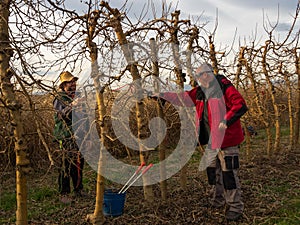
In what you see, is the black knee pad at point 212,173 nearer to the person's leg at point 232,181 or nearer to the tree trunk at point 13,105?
the person's leg at point 232,181

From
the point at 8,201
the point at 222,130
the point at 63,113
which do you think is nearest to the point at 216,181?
the point at 222,130

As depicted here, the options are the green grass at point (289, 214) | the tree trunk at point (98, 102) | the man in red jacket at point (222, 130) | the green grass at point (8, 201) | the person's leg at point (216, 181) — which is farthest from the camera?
the green grass at point (8, 201)

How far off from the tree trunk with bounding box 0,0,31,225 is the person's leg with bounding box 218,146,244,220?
217cm

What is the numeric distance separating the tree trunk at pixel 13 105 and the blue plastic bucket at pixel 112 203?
1345 mm

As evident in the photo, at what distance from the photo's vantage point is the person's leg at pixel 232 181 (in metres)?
3.94

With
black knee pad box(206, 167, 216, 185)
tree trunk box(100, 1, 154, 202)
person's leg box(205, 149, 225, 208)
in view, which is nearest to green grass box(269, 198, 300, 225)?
person's leg box(205, 149, 225, 208)

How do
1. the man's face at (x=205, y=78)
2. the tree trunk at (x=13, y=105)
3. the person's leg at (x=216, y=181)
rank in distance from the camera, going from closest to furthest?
the tree trunk at (x=13, y=105) → the man's face at (x=205, y=78) → the person's leg at (x=216, y=181)

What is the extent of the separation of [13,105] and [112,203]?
6.13 ft

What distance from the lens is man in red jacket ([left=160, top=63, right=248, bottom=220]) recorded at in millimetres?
3924

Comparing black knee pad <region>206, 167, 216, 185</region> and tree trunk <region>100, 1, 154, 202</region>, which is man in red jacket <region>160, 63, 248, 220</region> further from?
tree trunk <region>100, 1, 154, 202</region>

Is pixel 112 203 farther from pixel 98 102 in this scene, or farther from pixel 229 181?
pixel 229 181

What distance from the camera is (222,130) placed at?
156 inches

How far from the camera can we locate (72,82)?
15.8 ft

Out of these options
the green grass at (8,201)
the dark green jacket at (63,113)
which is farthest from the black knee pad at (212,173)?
the green grass at (8,201)
